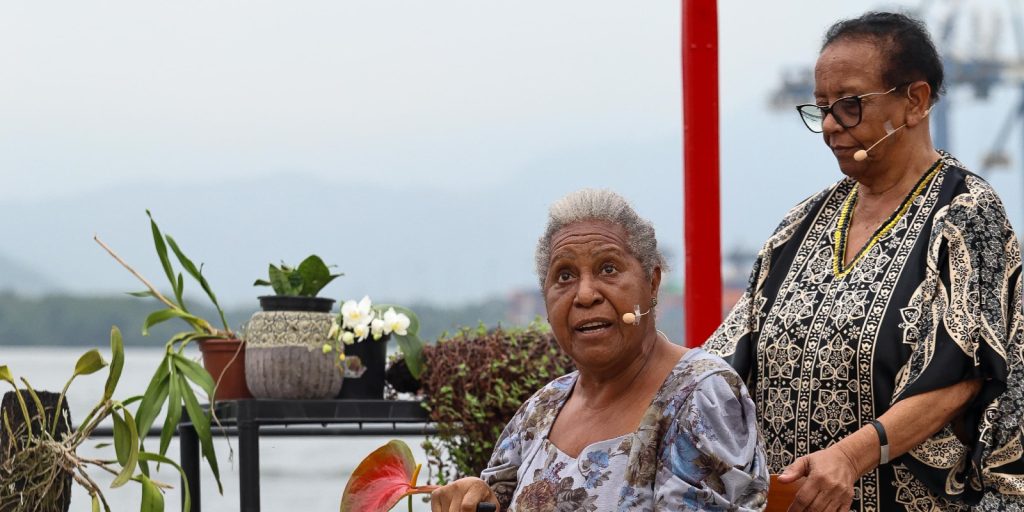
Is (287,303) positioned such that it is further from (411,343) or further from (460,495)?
(460,495)

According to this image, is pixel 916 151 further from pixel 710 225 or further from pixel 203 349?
pixel 203 349

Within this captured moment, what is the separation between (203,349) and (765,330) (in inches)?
94.1

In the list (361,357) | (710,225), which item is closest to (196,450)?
(361,357)

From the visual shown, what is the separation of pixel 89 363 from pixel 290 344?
69 cm

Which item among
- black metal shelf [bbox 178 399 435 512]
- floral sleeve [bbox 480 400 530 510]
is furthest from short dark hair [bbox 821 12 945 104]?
black metal shelf [bbox 178 399 435 512]

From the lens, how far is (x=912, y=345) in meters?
2.75

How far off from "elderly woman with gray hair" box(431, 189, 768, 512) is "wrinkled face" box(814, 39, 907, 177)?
1.83ft

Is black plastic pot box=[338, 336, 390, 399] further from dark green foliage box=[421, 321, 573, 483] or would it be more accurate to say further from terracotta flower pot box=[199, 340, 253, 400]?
terracotta flower pot box=[199, 340, 253, 400]

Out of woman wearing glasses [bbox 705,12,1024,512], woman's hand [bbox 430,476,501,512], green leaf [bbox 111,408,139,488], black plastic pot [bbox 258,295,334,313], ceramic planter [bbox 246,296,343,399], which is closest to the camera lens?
woman's hand [bbox 430,476,501,512]

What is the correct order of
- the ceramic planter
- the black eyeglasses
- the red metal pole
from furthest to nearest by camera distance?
1. the ceramic planter
2. the red metal pole
3. the black eyeglasses

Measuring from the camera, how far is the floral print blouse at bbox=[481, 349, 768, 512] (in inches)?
88.6

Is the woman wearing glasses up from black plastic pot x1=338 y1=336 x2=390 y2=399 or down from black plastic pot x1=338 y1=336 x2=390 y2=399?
up

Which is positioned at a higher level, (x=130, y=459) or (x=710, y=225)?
(x=710, y=225)

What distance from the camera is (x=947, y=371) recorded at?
2645 mm
